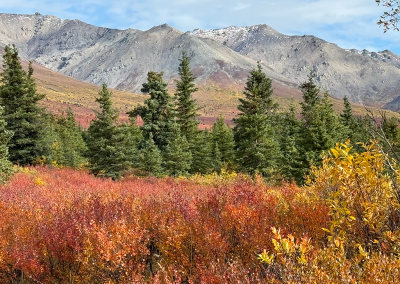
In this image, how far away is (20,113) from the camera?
72.4 ft

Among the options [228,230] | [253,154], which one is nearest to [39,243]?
[228,230]

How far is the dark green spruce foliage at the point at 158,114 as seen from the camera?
80.6 feet

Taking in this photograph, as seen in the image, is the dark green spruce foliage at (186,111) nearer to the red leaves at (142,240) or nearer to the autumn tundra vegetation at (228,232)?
the autumn tundra vegetation at (228,232)

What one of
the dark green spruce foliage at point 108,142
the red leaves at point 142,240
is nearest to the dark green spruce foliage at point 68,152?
the dark green spruce foliage at point 108,142

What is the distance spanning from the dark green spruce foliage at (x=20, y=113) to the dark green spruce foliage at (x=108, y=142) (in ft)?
15.1

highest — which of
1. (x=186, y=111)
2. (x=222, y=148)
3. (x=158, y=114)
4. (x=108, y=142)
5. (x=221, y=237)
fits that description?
(x=186, y=111)

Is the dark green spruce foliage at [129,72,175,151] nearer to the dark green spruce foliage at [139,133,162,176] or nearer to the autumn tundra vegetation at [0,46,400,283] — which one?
the dark green spruce foliage at [139,133,162,176]

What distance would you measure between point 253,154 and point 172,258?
17213mm

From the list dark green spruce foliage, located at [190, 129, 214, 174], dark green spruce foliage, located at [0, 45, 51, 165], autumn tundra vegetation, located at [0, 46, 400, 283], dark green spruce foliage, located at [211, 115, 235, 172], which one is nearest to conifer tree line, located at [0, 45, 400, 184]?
dark green spruce foliage, located at [0, 45, 51, 165]

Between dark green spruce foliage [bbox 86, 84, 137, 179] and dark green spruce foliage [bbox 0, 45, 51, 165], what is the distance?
459cm

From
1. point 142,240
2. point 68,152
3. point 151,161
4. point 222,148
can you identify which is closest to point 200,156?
point 222,148

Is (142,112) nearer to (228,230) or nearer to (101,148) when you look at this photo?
(101,148)

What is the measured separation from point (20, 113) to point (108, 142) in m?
6.87

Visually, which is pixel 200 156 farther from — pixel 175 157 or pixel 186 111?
pixel 175 157
